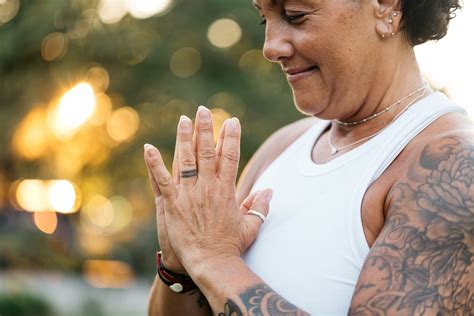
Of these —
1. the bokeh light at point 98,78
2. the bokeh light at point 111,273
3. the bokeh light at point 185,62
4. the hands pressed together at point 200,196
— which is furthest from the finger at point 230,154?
the bokeh light at point 111,273

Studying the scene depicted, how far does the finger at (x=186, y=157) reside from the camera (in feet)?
7.24

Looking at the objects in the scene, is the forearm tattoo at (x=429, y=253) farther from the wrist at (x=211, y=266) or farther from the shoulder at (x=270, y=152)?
the shoulder at (x=270, y=152)

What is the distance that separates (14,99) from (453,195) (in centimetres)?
1109

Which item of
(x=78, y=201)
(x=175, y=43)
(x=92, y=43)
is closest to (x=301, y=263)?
(x=92, y=43)

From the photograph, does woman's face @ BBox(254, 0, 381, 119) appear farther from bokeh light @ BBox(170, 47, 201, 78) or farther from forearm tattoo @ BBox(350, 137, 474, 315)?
bokeh light @ BBox(170, 47, 201, 78)

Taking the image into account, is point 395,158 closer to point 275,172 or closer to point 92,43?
point 275,172

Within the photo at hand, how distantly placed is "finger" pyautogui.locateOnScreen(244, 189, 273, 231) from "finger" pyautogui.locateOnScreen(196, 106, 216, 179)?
0.70 feet

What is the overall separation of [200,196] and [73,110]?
1072cm

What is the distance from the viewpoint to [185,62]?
13742 millimetres

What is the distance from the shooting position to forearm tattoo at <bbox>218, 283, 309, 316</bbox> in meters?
2.02

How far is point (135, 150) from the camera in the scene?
14016mm

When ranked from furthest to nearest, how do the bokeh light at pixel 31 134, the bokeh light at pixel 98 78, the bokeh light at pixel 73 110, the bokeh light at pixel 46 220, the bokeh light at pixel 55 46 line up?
the bokeh light at pixel 46 220 < the bokeh light at pixel 98 78 < the bokeh light at pixel 73 110 < the bokeh light at pixel 31 134 < the bokeh light at pixel 55 46

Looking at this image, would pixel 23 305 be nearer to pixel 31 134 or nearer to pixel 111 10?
pixel 31 134

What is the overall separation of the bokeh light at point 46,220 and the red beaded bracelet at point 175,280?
1484 centimetres
